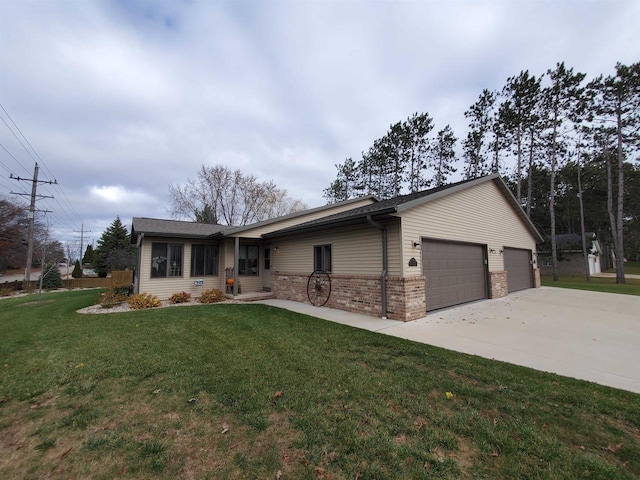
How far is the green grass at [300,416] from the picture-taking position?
2.16 metres

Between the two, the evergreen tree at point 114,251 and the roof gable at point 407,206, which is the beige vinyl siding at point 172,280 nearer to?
the roof gable at point 407,206

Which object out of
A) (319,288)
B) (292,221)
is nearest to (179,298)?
(319,288)

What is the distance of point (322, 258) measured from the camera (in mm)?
10031

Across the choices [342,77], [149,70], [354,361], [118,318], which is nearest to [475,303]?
[354,361]

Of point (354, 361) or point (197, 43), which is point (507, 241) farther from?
point (197, 43)

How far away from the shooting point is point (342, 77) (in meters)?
9.78

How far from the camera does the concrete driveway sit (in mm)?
4305

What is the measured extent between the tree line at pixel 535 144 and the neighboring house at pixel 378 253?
9.12 meters

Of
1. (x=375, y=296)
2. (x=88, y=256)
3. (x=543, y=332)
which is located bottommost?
(x=543, y=332)

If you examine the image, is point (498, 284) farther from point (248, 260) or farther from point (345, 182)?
point (345, 182)

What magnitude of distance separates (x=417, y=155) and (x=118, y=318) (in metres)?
23.2

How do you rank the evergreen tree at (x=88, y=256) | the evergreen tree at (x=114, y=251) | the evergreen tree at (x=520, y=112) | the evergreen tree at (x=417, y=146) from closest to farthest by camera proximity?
1. the evergreen tree at (x=520, y=112)
2. the evergreen tree at (x=417, y=146)
3. the evergreen tree at (x=114, y=251)
4. the evergreen tree at (x=88, y=256)

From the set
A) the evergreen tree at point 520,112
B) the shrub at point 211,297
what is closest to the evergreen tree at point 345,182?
the evergreen tree at point 520,112

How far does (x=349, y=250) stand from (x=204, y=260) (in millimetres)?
7419
